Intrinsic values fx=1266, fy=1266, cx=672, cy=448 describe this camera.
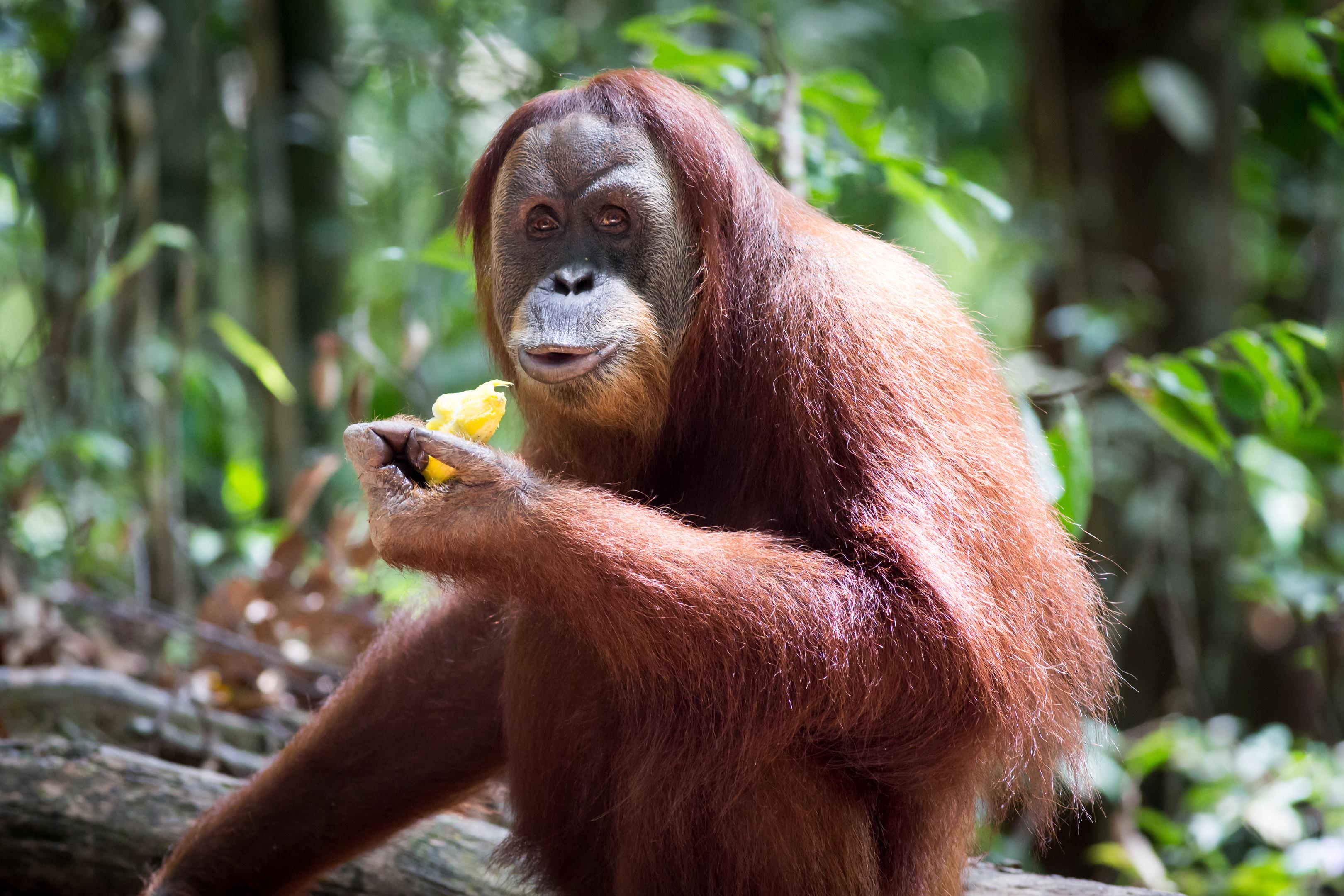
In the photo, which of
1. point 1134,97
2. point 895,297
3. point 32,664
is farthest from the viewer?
point 1134,97

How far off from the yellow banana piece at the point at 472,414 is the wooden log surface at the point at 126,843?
1.19 metres

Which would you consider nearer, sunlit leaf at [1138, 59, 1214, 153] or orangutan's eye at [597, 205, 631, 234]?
orangutan's eye at [597, 205, 631, 234]

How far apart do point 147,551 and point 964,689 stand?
4.33 metres

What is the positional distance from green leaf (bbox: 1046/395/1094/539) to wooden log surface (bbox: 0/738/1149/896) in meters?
1.03

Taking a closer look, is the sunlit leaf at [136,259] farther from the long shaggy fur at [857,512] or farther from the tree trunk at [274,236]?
the long shaggy fur at [857,512]

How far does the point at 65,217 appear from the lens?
559 centimetres

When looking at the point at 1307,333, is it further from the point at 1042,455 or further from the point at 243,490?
the point at 243,490

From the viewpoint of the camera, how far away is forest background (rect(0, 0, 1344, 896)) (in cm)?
430

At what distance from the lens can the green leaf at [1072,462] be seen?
143 inches

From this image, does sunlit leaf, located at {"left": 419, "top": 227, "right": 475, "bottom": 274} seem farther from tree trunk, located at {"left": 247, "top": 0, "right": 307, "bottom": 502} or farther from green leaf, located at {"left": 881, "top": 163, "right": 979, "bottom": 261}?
tree trunk, located at {"left": 247, "top": 0, "right": 307, "bottom": 502}

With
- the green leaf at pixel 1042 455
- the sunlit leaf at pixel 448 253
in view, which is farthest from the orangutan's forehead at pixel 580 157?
the green leaf at pixel 1042 455

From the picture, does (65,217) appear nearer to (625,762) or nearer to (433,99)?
(433,99)

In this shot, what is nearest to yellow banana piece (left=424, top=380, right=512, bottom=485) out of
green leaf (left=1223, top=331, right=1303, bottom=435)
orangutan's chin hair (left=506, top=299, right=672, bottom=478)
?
orangutan's chin hair (left=506, top=299, right=672, bottom=478)

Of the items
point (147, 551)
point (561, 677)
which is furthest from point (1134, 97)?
point (147, 551)
